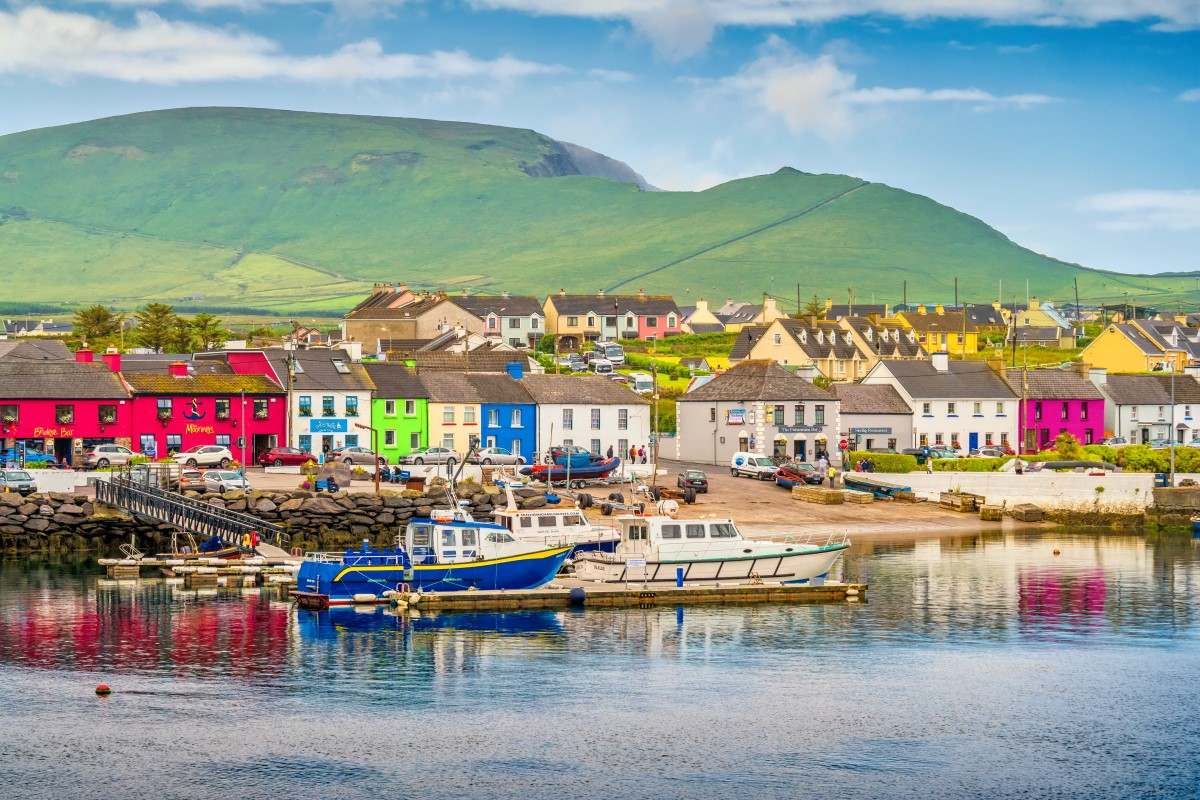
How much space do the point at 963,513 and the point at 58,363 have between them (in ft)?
178

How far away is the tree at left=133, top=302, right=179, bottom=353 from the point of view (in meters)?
154

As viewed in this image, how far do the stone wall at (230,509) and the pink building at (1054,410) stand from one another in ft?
173

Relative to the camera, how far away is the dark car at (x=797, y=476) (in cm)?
9831

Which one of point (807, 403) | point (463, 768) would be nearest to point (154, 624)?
point (463, 768)

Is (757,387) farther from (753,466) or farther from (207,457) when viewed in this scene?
(207,457)

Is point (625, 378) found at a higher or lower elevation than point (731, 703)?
higher

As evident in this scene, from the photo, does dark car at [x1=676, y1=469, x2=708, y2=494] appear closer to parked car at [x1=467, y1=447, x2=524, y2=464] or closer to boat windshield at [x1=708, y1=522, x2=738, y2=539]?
parked car at [x1=467, y1=447, x2=524, y2=464]

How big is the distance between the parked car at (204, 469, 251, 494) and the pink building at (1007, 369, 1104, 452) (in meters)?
61.0

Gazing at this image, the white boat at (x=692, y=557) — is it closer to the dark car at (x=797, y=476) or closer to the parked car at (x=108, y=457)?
the dark car at (x=797, y=476)

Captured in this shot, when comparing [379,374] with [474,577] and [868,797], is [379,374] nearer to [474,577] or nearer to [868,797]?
[474,577]

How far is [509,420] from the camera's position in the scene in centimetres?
10888

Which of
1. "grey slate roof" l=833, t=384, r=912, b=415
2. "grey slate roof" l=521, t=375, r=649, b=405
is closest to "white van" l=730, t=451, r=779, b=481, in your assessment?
"grey slate roof" l=521, t=375, r=649, b=405

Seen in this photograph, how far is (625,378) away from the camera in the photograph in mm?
137750

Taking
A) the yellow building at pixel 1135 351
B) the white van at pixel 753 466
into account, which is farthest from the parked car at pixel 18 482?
the yellow building at pixel 1135 351
